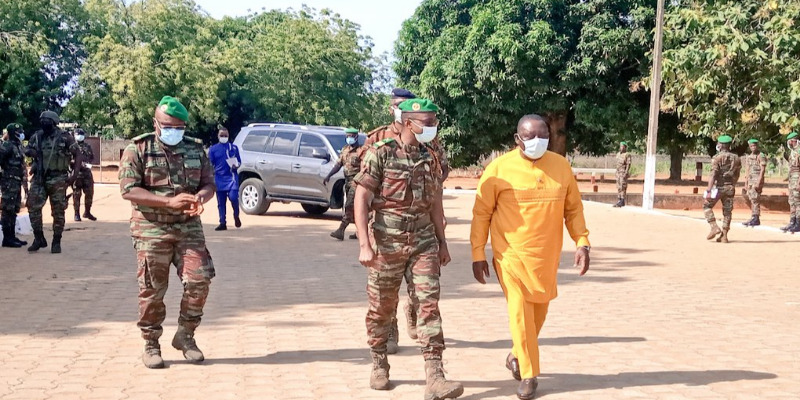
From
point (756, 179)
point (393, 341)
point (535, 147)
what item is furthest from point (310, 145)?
point (535, 147)

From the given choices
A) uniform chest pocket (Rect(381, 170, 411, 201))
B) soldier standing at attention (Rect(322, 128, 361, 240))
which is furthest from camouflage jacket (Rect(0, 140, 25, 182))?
uniform chest pocket (Rect(381, 170, 411, 201))

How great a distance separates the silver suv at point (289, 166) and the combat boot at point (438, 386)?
1343 centimetres

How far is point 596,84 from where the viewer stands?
35.3 meters

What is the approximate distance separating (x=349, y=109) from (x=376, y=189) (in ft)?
153

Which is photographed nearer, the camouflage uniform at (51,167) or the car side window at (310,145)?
the camouflage uniform at (51,167)

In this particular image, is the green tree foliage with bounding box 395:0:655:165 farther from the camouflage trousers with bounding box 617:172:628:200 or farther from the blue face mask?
the blue face mask

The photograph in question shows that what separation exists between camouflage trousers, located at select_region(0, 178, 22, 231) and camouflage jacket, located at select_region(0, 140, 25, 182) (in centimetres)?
7

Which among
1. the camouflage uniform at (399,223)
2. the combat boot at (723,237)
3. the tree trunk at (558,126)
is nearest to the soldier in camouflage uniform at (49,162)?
the camouflage uniform at (399,223)

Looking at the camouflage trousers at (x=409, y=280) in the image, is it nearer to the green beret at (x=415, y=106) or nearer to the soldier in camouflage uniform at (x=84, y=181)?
the green beret at (x=415, y=106)

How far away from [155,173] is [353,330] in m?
2.38

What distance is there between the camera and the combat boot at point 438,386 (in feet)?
18.4

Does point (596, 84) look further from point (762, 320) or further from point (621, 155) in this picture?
point (762, 320)

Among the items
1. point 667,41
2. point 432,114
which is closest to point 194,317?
point 432,114

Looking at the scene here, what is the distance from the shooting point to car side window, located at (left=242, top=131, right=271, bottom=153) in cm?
2042
